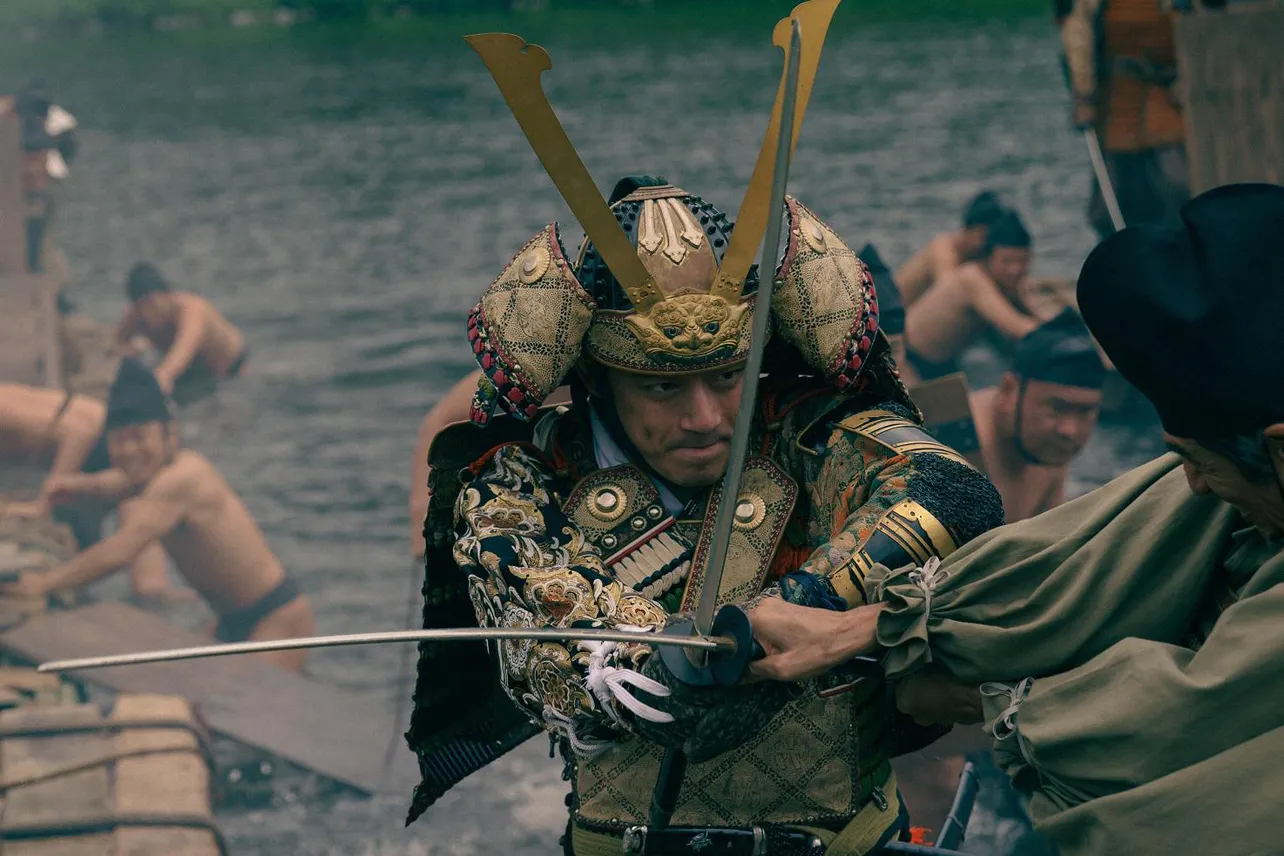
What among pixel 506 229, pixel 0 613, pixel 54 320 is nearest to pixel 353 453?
pixel 54 320

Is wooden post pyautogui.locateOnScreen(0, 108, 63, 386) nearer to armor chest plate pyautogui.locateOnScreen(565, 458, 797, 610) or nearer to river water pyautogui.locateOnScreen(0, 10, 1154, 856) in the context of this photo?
river water pyautogui.locateOnScreen(0, 10, 1154, 856)

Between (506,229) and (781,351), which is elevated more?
(781,351)

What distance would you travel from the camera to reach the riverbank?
34781 millimetres

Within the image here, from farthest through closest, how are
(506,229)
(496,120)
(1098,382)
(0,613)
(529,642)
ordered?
(496,120)
(506,229)
(0,613)
(1098,382)
(529,642)

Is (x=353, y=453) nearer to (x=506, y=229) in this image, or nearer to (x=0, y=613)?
(x=0, y=613)

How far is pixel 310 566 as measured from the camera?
14.1 m

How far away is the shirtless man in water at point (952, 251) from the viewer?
12.5 meters

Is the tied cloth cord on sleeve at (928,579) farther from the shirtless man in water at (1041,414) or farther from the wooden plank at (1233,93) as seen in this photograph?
the wooden plank at (1233,93)

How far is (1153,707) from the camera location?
9.08 ft

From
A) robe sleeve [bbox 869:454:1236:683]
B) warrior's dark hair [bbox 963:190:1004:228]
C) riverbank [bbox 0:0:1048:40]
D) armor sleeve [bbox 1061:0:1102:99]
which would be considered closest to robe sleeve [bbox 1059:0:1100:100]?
armor sleeve [bbox 1061:0:1102:99]

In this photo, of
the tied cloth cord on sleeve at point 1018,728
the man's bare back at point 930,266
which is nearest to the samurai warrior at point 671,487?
the tied cloth cord on sleeve at point 1018,728

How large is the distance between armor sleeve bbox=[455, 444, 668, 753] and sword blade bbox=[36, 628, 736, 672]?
0.12 metres

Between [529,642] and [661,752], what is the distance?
431 mm

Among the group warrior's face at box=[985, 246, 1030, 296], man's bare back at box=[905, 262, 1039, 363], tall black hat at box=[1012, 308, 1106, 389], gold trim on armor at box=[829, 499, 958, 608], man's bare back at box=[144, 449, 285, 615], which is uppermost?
gold trim on armor at box=[829, 499, 958, 608]
